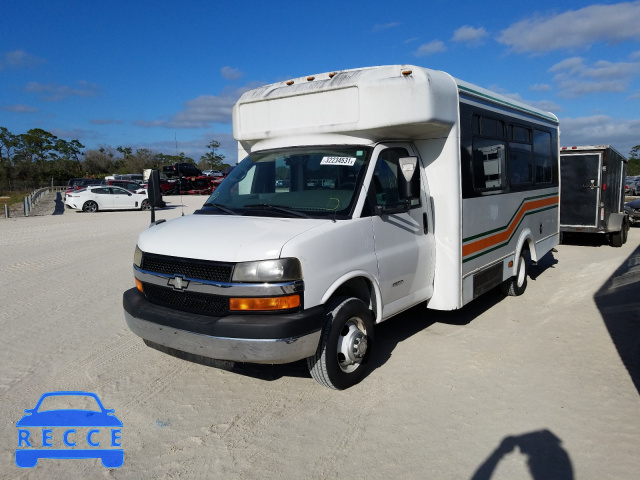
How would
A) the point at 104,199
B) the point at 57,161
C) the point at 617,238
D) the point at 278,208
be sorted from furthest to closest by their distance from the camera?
1. the point at 57,161
2. the point at 104,199
3. the point at 617,238
4. the point at 278,208

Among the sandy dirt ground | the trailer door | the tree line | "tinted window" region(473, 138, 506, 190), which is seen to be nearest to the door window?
"tinted window" region(473, 138, 506, 190)

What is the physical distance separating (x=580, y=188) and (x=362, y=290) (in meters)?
10.5

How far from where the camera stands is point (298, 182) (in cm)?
522

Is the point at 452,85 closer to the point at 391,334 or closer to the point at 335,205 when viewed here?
the point at 335,205

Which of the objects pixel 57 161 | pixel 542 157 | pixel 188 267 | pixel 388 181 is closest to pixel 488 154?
pixel 388 181

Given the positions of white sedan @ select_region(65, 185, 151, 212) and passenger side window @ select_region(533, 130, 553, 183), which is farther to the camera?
white sedan @ select_region(65, 185, 151, 212)

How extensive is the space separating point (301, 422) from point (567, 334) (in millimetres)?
3899

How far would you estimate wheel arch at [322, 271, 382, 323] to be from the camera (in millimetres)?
4645

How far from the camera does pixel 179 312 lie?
4.46m

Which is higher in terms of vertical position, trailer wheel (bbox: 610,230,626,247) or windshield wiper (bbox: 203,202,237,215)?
windshield wiper (bbox: 203,202,237,215)

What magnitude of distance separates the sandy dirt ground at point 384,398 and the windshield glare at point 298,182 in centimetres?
167

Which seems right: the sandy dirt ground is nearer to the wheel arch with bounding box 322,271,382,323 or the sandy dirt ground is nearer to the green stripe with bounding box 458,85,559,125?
the wheel arch with bounding box 322,271,382,323

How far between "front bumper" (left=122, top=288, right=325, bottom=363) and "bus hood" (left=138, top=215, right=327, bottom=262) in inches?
19.7

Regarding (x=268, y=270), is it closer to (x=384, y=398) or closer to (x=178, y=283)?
(x=178, y=283)
